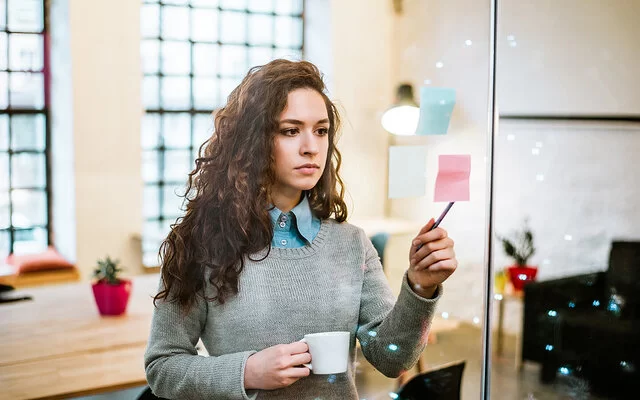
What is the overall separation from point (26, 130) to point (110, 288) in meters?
0.47

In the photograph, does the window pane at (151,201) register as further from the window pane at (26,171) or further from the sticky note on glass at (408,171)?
the sticky note on glass at (408,171)

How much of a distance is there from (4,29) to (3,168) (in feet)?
1.08

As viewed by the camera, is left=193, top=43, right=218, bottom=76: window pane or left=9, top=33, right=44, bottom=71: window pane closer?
left=9, top=33, right=44, bottom=71: window pane

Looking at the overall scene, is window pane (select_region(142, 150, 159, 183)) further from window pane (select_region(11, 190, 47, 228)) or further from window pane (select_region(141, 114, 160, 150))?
window pane (select_region(11, 190, 47, 228))

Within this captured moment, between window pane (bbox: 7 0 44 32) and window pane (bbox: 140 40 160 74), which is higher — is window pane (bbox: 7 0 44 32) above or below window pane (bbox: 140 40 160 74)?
above

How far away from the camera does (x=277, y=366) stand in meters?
1.13

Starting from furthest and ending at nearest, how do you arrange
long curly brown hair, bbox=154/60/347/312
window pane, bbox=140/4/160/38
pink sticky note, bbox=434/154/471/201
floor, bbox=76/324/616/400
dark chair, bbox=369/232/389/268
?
1. window pane, bbox=140/4/160/38
2. floor, bbox=76/324/616/400
3. dark chair, bbox=369/232/389/268
4. pink sticky note, bbox=434/154/471/201
5. long curly brown hair, bbox=154/60/347/312

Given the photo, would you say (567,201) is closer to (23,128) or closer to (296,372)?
(296,372)

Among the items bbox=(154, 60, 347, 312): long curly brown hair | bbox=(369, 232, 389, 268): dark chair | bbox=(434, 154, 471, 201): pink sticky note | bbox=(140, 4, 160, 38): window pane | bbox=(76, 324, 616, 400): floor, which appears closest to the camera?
bbox=(154, 60, 347, 312): long curly brown hair

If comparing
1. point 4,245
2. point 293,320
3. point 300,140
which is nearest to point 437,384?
point 293,320

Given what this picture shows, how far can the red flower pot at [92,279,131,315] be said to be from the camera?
81.1 inches

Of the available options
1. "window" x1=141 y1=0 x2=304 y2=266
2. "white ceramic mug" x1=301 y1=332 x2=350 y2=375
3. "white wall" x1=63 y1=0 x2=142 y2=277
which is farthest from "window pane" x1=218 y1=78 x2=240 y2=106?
"white ceramic mug" x1=301 y1=332 x2=350 y2=375

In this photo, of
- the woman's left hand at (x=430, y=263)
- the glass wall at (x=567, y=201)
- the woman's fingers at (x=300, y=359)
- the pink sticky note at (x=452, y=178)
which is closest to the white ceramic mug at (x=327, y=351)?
the woman's fingers at (x=300, y=359)

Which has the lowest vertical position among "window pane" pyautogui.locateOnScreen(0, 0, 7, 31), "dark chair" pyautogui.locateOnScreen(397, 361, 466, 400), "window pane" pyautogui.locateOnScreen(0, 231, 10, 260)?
"dark chair" pyautogui.locateOnScreen(397, 361, 466, 400)
